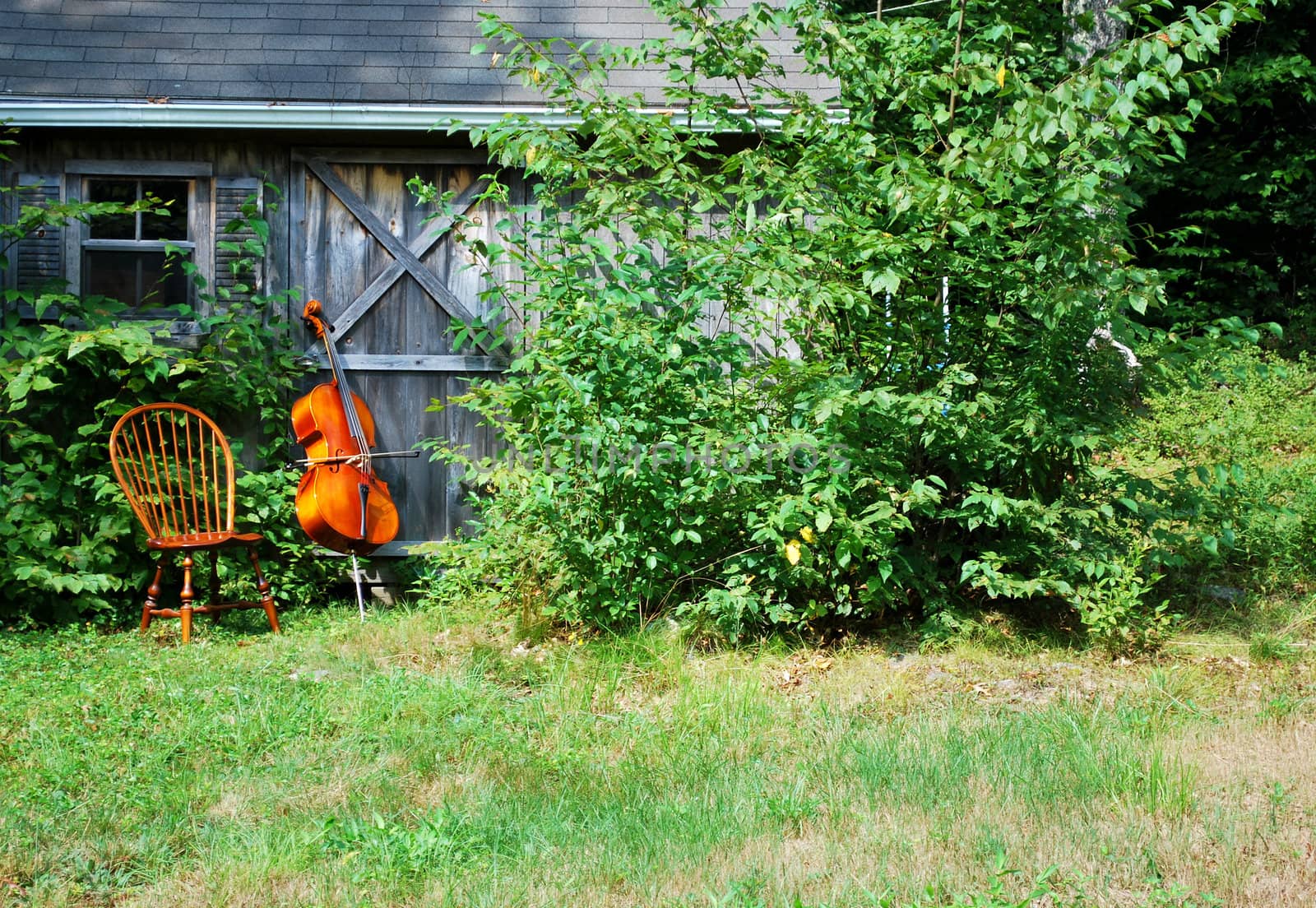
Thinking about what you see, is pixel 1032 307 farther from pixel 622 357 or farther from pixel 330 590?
pixel 330 590

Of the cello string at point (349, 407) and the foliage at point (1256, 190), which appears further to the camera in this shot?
the foliage at point (1256, 190)

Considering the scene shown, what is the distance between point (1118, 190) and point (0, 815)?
4.47m

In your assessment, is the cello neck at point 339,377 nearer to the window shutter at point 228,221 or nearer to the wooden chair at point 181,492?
the window shutter at point 228,221

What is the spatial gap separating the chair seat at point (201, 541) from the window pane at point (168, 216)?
2.06 m

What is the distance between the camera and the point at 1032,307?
14.6 feet

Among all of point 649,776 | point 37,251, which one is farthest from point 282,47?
point 649,776

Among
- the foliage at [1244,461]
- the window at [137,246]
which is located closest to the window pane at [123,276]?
the window at [137,246]

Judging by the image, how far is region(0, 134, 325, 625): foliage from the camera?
5566 mm

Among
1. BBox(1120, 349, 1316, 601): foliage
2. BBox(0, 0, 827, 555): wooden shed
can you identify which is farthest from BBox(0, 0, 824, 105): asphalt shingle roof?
BBox(1120, 349, 1316, 601): foliage

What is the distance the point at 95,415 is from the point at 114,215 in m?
1.36

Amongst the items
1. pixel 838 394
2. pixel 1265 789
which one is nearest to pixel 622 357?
pixel 838 394

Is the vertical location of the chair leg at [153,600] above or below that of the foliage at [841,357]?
below

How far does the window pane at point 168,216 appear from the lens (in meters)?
6.43

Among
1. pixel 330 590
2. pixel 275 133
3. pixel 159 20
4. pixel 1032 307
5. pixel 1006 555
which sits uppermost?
pixel 159 20
